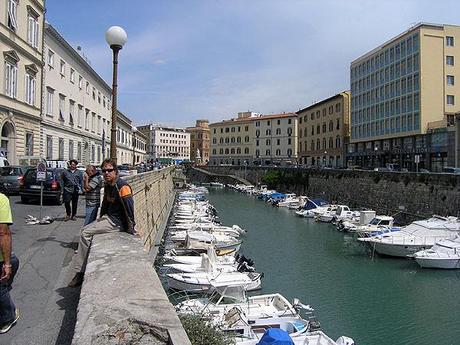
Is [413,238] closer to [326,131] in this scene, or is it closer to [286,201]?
[286,201]

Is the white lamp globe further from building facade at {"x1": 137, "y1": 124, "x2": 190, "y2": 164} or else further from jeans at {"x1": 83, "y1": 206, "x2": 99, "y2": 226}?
building facade at {"x1": 137, "y1": 124, "x2": 190, "y2": 164}

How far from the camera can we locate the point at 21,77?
110 ft

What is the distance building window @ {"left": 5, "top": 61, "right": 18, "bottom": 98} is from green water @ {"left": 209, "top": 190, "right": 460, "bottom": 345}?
20169mm

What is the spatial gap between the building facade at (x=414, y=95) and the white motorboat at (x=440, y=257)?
103ft

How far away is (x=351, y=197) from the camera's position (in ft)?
173

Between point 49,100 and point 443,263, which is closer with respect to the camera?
point 443,263

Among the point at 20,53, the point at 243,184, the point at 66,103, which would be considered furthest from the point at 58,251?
the point at 243,184

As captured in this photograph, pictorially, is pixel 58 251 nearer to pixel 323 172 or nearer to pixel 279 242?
pixel 279 242

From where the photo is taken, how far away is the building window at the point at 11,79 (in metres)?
31.2

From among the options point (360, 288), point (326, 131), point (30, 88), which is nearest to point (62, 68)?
point (30, 88)

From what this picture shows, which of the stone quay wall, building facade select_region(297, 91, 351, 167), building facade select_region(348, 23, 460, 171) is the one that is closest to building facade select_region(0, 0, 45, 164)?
the stone quay wall

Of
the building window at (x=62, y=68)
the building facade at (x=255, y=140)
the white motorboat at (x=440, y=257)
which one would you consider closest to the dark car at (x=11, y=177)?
the building window at (x=62, y=68)

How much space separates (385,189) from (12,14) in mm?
36238

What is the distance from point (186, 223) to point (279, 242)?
23.4ft
